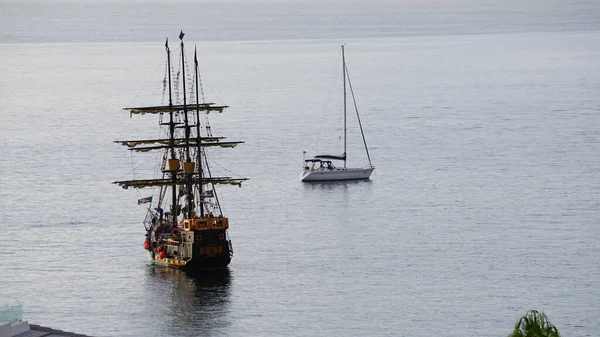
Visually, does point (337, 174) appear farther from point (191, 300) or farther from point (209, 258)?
point (191, 300)

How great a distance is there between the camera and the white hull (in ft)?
444

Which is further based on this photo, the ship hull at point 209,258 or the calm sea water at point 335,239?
the ship hull at point 209,258

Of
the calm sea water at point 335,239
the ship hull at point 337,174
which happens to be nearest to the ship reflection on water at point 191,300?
the calm sea water at point 335,239

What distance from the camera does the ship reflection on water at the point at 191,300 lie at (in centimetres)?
8569

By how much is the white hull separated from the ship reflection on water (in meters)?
A: 35.9

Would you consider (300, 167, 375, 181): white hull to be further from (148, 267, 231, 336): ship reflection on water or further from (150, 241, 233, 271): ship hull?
(150, 241, 233, 271): ship hull

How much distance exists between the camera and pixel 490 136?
545 feet

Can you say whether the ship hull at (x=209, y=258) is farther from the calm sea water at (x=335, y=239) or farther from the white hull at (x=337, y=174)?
the white hull at (x=337, y=174)

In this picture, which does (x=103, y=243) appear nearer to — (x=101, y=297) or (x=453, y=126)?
(x=101, y=297)

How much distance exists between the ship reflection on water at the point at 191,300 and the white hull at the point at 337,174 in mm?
35910

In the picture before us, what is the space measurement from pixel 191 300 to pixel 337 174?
149 ft

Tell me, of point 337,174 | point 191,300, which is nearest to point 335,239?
point 191,300

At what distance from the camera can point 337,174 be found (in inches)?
5364

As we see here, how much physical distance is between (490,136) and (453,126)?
10904 mm
